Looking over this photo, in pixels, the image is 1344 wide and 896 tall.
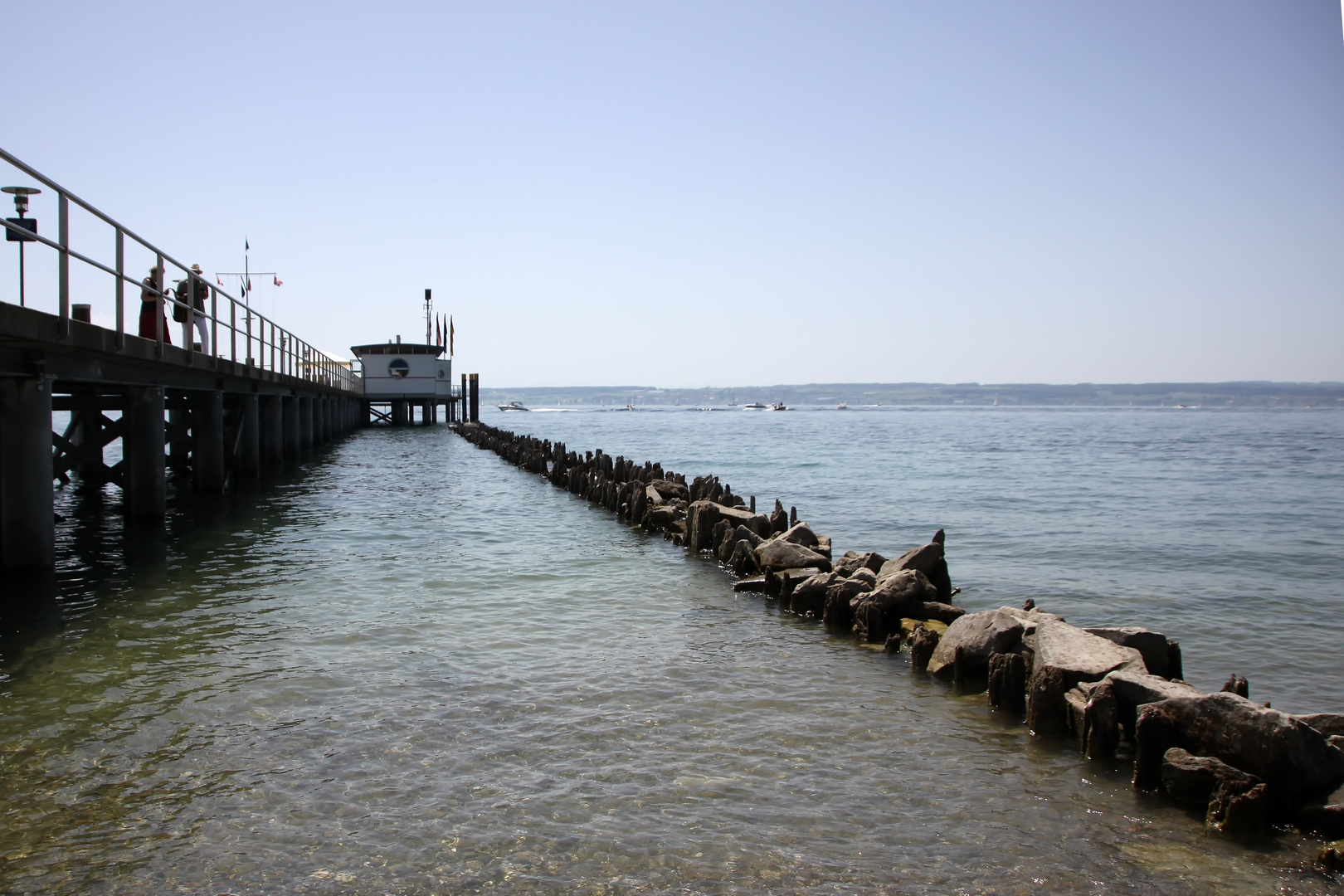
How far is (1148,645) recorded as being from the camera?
25.8ft

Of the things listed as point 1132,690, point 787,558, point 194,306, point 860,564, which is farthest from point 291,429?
point 1132,690

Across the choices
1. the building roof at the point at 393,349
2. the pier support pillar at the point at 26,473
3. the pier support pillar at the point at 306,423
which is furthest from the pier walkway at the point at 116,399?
the building roof at the point at 393,349

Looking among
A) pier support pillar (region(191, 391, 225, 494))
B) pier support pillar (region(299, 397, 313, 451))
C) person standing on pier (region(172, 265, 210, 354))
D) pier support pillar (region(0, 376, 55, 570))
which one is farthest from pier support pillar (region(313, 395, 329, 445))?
pier support pillar (region(0, 376, 55, 570))

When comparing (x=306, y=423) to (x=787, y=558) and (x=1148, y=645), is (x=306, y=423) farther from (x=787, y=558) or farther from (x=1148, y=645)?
(x=1148, y=645)

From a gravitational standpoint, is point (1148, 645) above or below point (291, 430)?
below

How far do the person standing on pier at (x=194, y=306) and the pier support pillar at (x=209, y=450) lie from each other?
256 cm

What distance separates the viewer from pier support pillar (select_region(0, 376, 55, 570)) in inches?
425

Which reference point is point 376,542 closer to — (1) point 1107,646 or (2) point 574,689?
(2) point 574,689

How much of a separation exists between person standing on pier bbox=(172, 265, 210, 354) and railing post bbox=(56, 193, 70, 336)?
18.1 ft

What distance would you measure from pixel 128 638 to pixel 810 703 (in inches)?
244

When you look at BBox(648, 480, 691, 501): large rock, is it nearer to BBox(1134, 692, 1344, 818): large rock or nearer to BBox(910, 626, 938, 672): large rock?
BBox(910, 626, 938, 672): large rock

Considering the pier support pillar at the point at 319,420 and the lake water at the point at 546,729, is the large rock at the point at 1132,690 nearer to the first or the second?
the lake water at the point at 546,729

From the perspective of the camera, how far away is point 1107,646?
25.1 ft

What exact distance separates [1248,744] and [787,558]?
23.2ft
